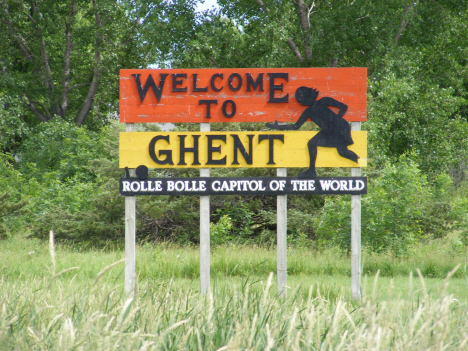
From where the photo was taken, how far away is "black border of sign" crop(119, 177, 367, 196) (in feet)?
21.5

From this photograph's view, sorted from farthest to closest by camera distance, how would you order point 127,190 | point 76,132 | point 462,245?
point 76,132
point 462,245
point 127,190

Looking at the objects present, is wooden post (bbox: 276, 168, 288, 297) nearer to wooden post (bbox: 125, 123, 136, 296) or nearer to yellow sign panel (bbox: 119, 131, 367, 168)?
yellow sign panel (bbox: 119, 131, 367, 168)

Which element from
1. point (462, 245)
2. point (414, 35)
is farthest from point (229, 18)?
point (462, 245)

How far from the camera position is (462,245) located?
9.44 meters

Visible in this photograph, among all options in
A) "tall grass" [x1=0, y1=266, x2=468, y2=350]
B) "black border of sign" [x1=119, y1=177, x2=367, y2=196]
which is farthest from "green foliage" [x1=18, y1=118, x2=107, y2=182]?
"tall grass" [x1=0, y1=266, x2=468, y2=350]

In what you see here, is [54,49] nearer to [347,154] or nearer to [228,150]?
[228,150]

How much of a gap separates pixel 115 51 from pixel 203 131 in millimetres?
15160

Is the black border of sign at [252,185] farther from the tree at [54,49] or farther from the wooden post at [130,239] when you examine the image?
the tree at [54,49]

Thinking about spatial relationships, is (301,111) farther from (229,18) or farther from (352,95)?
(229,18)

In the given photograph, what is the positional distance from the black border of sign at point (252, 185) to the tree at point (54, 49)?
44.3 ft

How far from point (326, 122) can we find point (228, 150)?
1.37 metres

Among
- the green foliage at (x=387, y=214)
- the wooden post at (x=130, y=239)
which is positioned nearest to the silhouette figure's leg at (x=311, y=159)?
the wooden post at (x=130, y=239)

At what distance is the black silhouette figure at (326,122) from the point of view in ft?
21.8

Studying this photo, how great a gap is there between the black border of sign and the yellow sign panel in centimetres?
21
